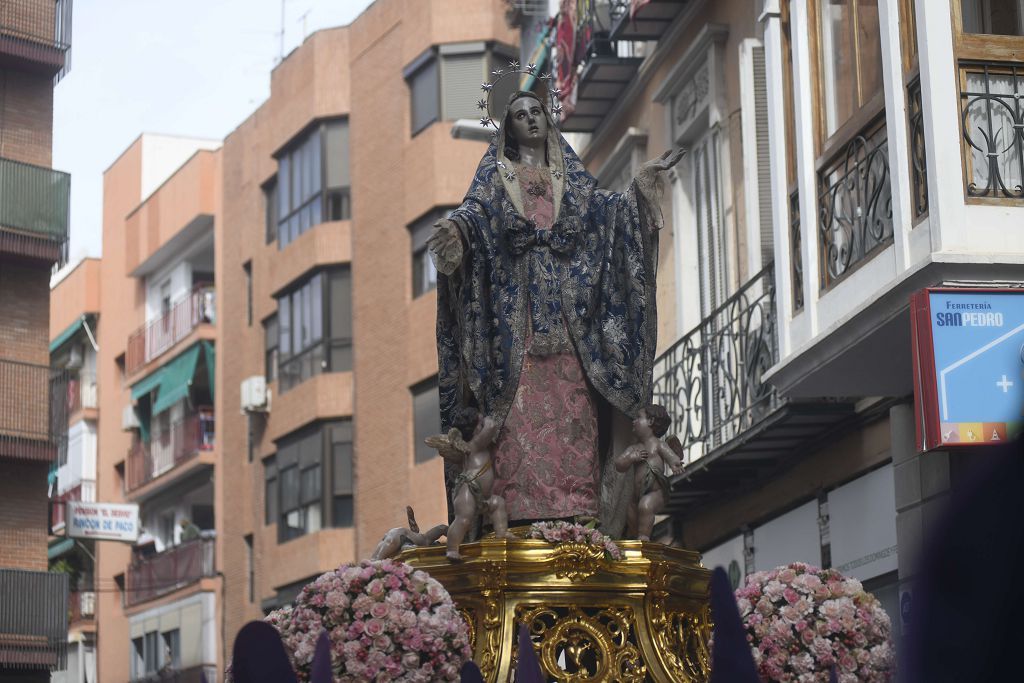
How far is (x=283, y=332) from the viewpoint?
1420 inches

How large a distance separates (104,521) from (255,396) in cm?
400

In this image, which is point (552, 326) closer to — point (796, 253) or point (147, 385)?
point (796, 253)

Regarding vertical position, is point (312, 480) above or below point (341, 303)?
below

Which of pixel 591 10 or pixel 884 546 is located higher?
pixel 591 10

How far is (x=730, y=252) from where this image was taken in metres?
17.0

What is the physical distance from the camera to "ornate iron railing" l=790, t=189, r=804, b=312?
43.1 feet

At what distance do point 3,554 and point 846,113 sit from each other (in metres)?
21.0

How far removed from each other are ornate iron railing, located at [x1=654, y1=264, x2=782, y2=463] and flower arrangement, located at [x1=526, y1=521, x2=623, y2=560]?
8297mm

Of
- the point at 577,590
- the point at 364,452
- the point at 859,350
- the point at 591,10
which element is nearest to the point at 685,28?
the point at 591,10

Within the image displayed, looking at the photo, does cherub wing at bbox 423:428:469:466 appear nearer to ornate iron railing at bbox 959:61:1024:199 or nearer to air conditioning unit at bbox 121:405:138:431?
ornate iron railing at bbox 959:61:1024:199

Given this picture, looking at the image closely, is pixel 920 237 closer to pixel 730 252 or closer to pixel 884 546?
pixel 884 546

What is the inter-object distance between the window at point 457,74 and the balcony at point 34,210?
6.74 metres

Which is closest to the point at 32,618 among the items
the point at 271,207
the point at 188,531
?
the point at 188,531

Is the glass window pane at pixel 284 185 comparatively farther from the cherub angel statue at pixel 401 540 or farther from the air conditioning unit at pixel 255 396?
the cherub angel statue at pixel 401 540
